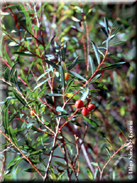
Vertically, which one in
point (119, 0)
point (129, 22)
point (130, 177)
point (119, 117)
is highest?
point (119, 0)

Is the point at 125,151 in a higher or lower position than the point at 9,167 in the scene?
lower

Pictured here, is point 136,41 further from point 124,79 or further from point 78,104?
point 78,104

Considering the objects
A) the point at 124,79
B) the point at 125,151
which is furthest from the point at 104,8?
the point at 125,151

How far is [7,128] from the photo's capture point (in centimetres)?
40

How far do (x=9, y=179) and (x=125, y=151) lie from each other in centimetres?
46

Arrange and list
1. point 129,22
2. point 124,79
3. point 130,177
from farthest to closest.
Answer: point 124,79, point 129,22, point 130,177

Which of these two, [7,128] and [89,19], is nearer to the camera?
[7,128]

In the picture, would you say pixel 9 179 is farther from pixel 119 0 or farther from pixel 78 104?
pixel 119 0

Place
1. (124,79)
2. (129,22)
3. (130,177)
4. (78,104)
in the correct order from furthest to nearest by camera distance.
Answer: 1. (124,79)
2. (129,22)
3. (130,177)
4. (78,104)

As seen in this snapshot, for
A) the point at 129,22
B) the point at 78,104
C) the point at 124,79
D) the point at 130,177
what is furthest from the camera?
the point at 124,79

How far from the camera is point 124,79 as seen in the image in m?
0.88

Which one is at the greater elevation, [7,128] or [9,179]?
[7,128]

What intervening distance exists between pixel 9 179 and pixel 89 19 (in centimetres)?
75

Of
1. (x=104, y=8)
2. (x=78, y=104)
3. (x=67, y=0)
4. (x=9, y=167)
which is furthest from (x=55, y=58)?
(x=104, y=8)
